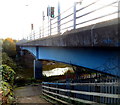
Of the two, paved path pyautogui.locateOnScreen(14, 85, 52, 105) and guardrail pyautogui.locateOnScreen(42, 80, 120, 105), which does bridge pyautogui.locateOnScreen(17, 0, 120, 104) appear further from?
paved path pyautogui.locateOnScreen(14, 85, 52, 105)

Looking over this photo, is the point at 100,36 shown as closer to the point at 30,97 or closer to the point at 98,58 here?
the point at 98,58

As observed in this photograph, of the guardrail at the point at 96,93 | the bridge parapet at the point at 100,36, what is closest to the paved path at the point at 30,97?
the guardrail at the point at 96,93

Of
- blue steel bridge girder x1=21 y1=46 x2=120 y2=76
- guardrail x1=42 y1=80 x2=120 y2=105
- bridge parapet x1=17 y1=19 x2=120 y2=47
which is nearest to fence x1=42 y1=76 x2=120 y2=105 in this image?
guardrail x1=42 y1=80 x2=120 y2=105

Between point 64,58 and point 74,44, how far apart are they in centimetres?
229

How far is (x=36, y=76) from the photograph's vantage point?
17.6 m

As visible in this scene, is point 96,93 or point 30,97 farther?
point 30,97

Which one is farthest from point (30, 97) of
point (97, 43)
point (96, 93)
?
point (97, 43)

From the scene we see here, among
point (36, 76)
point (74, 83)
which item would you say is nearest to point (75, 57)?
point (74, 83)

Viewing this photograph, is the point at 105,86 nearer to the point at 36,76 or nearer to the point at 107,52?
the point at 107,52

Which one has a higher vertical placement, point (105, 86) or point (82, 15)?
point (82, 15)

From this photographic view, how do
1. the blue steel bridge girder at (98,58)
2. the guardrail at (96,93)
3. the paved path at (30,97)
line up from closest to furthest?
1. the guardrail at (96,93)
2. the blue steel bridge girder at (98,58)
3. the paved path at (30,97)

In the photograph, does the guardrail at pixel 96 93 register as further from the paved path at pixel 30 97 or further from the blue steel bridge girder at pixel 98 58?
the paved path at pixel 30 97

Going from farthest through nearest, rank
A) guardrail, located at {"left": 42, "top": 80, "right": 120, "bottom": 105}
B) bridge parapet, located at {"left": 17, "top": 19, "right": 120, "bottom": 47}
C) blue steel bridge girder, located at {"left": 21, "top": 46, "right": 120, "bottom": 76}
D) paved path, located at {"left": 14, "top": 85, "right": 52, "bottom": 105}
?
paved path, located at {"left": 14, "top": 85, "right": 52, "bottom": 105} → blue steel bridge girder, located at {"left": 21, "top": 46, "right": 120, "bottom": 76} → guardrail, located at {"left": 42, "top": 80, "right": 120, "bottom": 105} → bridge parapet, located at {"left": 17, "top": 19, "right": 120, "bottom": 47}

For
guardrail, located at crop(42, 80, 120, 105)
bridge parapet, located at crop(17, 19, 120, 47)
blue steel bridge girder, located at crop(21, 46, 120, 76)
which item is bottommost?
guardrail, located at crop(42, 80, 120, 105)
